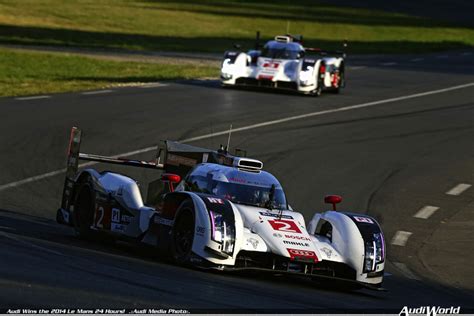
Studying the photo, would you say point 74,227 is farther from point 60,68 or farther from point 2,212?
point 60,68

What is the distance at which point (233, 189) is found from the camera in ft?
44.9

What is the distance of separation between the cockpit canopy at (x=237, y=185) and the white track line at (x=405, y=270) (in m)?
1.93

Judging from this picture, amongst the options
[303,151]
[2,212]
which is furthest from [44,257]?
[303,151]

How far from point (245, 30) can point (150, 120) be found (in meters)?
35.2

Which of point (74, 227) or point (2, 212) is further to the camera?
point (2, 212)

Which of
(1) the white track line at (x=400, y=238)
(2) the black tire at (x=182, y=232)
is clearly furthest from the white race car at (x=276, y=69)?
(2) the black tire at (x=182, y=232)

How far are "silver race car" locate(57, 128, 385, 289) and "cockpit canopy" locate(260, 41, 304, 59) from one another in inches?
691

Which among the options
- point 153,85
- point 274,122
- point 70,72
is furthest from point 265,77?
point 70,72

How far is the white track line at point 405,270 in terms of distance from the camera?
14477 mm

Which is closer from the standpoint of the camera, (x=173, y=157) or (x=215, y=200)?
(x=215, y=200)

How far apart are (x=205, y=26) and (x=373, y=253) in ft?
158

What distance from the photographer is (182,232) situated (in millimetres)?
12930

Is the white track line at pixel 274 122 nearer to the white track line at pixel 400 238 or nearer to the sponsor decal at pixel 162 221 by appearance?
the sponsor decal at pixel 162 221

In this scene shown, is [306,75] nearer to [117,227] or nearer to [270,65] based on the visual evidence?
[270,65]
